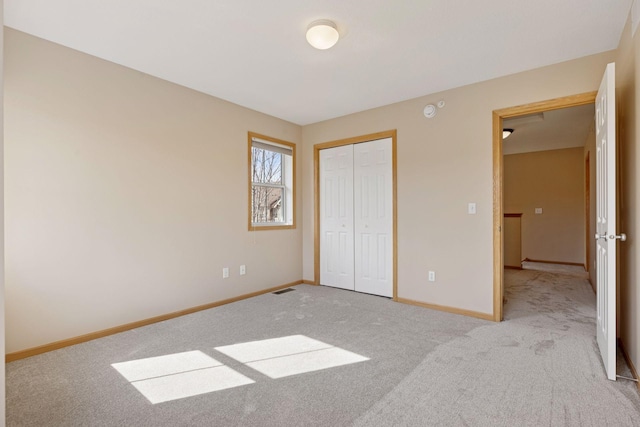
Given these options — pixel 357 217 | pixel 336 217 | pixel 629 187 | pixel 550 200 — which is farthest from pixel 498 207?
pixel 550 200

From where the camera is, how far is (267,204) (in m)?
4.59

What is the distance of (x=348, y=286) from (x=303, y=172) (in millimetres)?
1829

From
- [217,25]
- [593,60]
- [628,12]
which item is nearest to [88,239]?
[217,25]

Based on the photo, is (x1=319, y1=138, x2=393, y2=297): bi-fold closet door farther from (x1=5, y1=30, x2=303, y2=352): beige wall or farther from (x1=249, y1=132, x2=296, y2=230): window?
(x1=5, y1=30, x2=303, y2=352): beige wall

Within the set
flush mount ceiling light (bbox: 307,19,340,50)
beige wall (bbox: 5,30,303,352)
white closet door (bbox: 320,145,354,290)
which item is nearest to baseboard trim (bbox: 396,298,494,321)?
white closet door (bbox: 320,145,354,290)

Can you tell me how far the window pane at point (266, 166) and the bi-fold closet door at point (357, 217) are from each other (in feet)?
2.14

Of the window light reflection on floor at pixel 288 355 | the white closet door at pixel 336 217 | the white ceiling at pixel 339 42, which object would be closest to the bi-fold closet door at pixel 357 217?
the white closet door at pixel 336 217

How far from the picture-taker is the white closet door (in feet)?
14.8

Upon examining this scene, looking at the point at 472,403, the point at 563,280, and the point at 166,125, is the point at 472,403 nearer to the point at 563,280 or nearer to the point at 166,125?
the point at 166,125

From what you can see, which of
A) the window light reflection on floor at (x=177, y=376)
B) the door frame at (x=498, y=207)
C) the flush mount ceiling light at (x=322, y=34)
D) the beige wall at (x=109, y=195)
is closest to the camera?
the window light reflection on floor at (x=177, y=376)

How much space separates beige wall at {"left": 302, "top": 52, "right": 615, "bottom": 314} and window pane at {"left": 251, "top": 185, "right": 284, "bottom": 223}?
1.66 metres

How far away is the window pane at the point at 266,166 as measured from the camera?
4.37 m

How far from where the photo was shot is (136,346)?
8.50 ft

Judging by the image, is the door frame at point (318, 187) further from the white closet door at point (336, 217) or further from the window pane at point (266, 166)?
the window pane at point (266, 166)
